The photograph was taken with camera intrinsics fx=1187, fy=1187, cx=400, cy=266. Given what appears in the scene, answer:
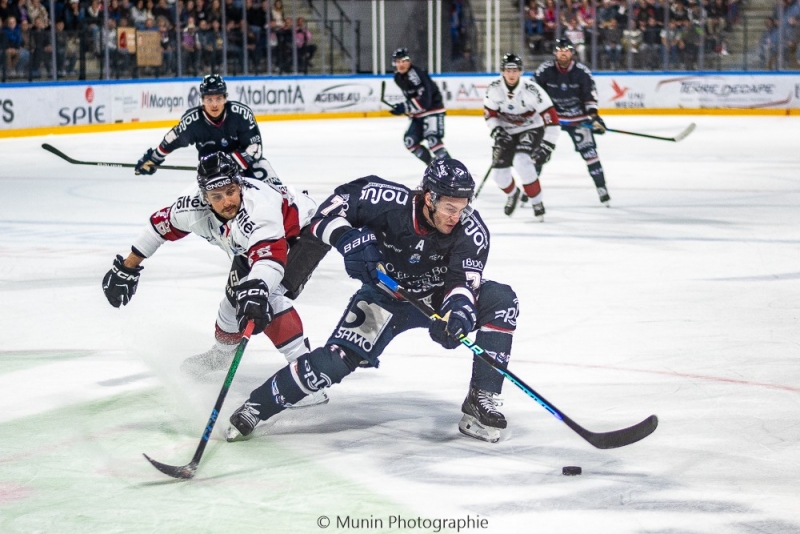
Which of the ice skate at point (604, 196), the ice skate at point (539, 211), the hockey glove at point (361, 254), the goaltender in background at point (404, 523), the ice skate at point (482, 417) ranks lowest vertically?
the goaltender in background at point (404, 523)

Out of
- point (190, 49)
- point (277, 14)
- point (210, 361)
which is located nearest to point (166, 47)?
point (190, 49)

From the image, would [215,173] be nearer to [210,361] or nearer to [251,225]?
[251,225]

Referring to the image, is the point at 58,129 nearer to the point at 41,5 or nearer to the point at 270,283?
the point at 41,5

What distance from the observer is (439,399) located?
14.3 ft

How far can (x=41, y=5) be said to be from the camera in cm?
1656

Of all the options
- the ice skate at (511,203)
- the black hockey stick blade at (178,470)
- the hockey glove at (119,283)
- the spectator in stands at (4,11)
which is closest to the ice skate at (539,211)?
the ice skate at (511,203)

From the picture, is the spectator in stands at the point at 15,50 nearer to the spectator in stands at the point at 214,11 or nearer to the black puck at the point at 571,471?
the spectator in stands at the point at 214,11

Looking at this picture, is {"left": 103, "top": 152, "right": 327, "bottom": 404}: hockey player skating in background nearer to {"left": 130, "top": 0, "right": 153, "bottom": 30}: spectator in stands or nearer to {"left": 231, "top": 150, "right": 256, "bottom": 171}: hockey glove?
{"left": 231, "top": 150, "right": 256, "bottom": 171}: hockey glove

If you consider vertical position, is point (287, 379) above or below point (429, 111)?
below

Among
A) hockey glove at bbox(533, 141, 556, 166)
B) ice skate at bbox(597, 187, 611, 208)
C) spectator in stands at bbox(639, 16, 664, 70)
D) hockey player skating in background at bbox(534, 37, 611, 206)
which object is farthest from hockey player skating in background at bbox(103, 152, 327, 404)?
spectator in stands at bbox(639, 16, 664, 70)

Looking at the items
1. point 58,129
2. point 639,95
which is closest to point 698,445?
point 58,129

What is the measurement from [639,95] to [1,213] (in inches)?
527

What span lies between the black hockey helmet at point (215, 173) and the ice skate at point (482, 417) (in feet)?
3.50

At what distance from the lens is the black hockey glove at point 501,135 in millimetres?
9500
